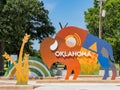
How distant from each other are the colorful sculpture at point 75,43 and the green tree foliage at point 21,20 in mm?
10111

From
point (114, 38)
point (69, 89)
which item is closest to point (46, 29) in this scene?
point (114, 38)

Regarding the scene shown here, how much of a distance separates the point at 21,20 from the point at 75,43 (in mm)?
12202

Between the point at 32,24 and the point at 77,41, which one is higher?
the point at 32,24

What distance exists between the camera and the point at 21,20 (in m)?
43.7

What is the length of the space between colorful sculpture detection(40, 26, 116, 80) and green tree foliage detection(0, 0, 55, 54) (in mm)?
10111

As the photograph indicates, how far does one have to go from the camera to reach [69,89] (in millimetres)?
23891

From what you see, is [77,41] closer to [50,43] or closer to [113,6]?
[50,43]

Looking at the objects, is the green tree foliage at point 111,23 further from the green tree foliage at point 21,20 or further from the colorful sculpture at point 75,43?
the colorful sculpture at point 75,43

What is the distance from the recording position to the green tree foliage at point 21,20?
42.0m

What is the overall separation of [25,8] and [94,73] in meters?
9.72

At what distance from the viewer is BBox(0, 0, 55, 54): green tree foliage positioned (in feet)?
138

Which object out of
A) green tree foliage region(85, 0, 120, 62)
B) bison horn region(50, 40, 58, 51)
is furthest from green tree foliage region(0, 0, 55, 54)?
bison horn region(50, 40, 58, 51)

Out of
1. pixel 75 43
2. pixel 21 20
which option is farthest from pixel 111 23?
pixel 75 43

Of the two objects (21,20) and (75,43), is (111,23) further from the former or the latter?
(75,43)
